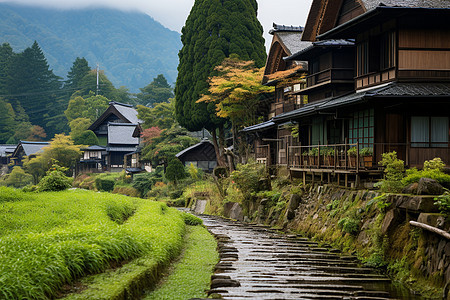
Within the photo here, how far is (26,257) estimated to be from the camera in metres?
8.94

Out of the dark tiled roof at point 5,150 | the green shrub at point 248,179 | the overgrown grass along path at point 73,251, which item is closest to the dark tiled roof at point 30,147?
the dark tiled roof at point 5,150

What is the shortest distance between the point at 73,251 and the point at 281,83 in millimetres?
27826

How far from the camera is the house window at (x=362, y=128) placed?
65.9 ft

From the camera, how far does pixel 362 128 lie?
68.7 ft

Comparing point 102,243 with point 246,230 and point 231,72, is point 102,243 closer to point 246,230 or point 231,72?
point 246,230

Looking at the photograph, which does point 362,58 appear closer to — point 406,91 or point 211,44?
point 406,91

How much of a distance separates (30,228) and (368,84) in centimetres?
1547

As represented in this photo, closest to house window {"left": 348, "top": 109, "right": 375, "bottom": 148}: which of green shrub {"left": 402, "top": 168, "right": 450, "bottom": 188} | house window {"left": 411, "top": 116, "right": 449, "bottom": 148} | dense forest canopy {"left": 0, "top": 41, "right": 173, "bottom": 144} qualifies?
house window {"left": 411, "top": 116, "right": 449, "bottom": 148}

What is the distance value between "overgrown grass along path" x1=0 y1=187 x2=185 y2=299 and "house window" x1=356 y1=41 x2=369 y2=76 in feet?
37.7

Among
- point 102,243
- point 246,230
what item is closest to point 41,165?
point 246,230

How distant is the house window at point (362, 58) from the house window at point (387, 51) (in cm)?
93

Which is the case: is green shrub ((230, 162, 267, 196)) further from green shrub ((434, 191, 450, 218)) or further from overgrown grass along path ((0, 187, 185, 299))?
green shrub ((434, 191, 450, 218))

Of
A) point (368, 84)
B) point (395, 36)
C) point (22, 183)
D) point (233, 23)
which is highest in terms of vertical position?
point (233, 23)

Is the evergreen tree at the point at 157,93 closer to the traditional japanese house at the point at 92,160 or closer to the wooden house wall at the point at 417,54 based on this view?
the traditional japanese house at the point at 92,160
